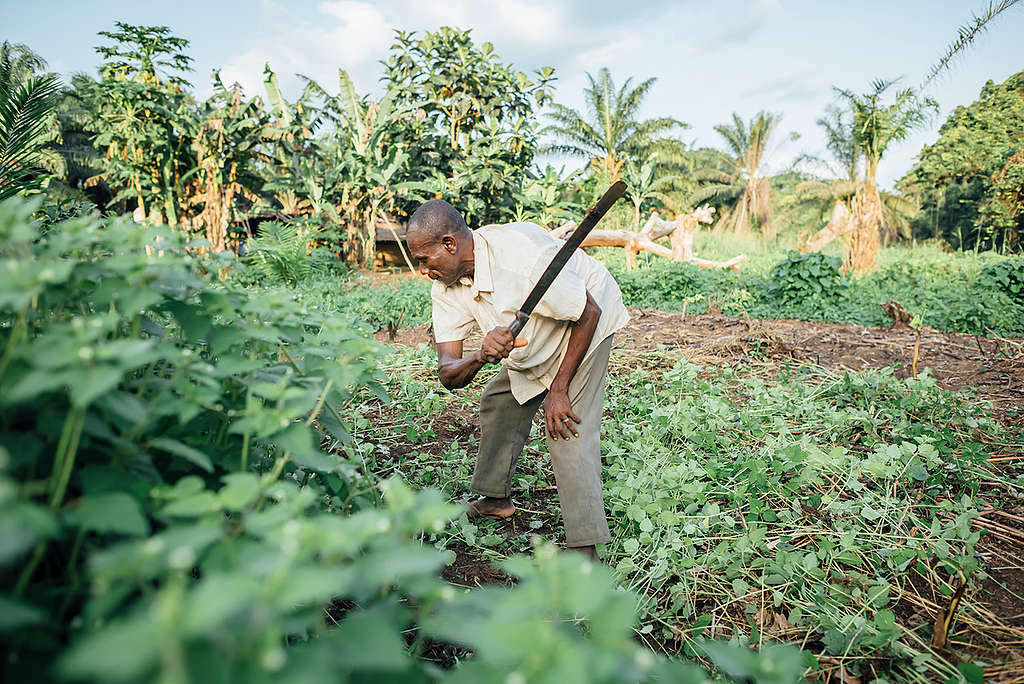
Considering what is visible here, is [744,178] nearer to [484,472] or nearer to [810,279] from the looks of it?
[810,279]

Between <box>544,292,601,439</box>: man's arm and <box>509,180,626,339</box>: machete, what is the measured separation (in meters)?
0.24

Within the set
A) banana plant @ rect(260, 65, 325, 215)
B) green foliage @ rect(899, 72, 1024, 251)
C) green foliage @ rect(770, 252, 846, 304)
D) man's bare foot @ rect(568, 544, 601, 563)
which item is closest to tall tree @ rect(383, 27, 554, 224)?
banana plant @ rect(260, 65, 325, 215)

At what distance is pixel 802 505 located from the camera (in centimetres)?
242

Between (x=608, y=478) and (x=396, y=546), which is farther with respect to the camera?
(x=608, y=478)

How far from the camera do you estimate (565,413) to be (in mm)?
2283

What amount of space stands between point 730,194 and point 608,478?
104ft

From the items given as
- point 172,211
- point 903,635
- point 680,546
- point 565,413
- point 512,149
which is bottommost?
point 903,635

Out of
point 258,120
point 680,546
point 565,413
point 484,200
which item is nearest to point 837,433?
point 680,546

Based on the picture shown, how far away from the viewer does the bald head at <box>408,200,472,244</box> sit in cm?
220

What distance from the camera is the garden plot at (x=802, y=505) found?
1.82m

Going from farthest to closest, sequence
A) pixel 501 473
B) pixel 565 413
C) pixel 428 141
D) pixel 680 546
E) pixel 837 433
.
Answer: pixel 428 141 < pixel 837 433 < pixel 501 473 < pixel 565 413 < pixel 680 546

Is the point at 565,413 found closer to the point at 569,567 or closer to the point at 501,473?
the point at 501,473

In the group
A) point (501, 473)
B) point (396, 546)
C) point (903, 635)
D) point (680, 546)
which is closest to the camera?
point (396, 546)

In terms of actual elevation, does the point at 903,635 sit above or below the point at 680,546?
below
